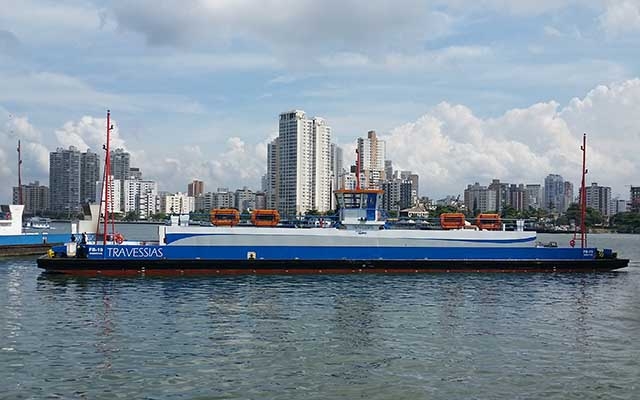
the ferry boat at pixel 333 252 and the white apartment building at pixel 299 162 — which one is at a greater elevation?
the white apartment building at pixel 299 162

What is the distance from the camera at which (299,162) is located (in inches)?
6255

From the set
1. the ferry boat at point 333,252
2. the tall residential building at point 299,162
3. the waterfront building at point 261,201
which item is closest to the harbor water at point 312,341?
the ferry boat at point 333,252

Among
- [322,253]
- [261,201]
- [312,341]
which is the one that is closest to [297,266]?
[322,253]

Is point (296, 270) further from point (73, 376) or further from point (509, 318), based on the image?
point (73, 376)

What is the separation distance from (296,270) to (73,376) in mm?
26610

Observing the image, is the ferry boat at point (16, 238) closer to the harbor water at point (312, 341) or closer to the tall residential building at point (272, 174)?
the harbor water at point (312, 341)

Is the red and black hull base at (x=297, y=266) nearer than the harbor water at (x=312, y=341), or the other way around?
the harbor water at (x=312, y=341)

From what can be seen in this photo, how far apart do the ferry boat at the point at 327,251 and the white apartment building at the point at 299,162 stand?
107 metres

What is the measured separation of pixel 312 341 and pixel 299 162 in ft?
455

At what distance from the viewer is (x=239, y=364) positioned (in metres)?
18.1

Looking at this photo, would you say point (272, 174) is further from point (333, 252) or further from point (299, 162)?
point (333, 252)

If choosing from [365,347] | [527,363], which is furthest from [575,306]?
[365,347]

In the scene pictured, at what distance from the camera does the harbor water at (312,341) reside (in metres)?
16.2

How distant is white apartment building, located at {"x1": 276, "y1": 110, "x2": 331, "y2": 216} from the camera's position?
156 meters
